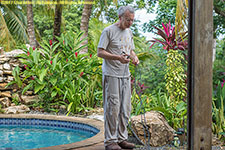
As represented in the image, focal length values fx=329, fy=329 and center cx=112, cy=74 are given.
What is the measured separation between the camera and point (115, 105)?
3361mm

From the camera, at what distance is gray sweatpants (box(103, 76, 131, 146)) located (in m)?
3.36

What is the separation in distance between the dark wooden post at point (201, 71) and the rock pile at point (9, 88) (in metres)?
4.84

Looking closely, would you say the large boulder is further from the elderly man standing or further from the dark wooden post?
the dark wooden post

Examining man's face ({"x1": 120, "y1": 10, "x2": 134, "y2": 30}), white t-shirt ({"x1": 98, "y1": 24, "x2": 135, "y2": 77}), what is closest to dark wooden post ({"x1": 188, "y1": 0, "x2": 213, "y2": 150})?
man's face ({"x1": 120, "y1": 10, "x2": 134, "y2": 30})

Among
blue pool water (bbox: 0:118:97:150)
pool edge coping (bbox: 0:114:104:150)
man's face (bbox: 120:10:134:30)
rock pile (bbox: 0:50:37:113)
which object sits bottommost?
blue pool water (bbox: 0:118:97:150)

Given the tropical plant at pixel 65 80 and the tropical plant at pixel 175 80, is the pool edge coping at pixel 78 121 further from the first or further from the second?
the tropical plant at pixel 175 80

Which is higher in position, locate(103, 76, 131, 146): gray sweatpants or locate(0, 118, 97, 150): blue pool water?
locate(103, 76, 131, 146): gray sweatpants

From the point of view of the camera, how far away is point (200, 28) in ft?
8.05

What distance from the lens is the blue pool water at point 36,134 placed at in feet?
16.4

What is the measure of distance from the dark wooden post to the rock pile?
484 cm

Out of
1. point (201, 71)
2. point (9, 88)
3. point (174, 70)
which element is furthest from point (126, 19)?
point (9, 88)

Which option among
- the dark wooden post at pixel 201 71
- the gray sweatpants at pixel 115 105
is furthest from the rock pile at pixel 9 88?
the dark wooden post at pixel 201 71

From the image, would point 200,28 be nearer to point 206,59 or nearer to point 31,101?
point 206,59

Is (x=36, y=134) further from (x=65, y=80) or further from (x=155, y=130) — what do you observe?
(x=155, y=130)
